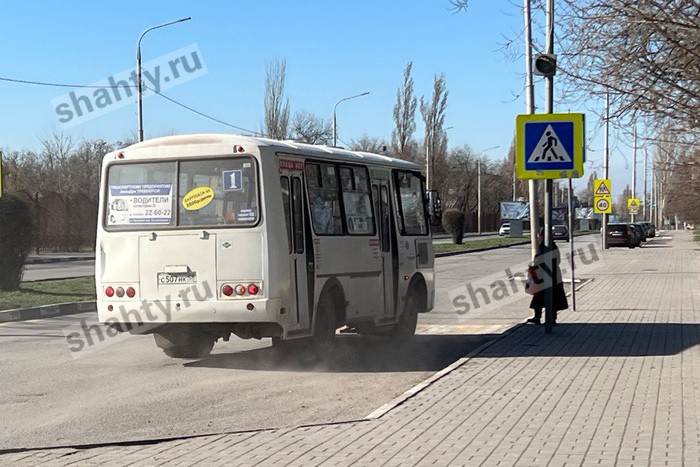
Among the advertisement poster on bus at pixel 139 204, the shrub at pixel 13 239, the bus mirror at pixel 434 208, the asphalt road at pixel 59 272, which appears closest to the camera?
the advertisement poster on bus at pixel 139 204

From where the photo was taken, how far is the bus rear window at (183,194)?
1173 centimetres

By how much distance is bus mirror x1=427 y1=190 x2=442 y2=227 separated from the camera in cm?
1614

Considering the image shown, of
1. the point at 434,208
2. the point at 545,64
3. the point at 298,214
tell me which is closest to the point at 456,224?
the point at 434,208

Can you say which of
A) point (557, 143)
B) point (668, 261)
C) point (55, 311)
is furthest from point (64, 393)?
point (668, 261)

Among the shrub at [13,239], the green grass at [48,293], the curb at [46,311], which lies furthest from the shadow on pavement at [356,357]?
the shrub at [13,239]

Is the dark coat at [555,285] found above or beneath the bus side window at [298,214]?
beneath

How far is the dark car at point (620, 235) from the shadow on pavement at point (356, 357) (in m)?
48.3

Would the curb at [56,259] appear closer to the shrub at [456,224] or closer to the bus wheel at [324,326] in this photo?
the shrub at [456,224]

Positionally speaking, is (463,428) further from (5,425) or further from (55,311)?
(55,311)

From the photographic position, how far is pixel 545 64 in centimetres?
1330

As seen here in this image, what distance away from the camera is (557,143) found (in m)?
14.8

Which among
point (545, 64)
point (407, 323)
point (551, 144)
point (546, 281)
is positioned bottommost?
point (407, 323)

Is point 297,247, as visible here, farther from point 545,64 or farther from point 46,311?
point 46,311

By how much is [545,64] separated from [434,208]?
11.9 feet
